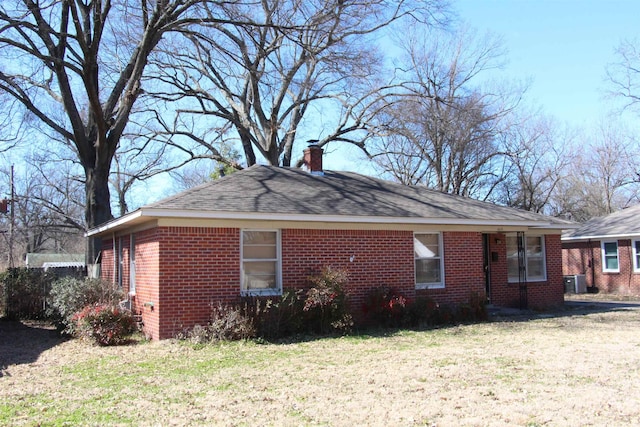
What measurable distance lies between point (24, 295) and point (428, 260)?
11855mm

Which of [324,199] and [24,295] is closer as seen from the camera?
[324,199]

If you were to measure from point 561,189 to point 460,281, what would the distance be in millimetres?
32126

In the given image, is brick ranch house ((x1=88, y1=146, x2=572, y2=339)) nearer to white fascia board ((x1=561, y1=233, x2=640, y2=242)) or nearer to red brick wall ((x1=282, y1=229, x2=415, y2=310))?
red brick wall ((x1=282, y1=229, x2=415, y2=310))

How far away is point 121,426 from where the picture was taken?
583 centimetres

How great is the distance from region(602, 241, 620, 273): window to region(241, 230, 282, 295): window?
17491 millimetres

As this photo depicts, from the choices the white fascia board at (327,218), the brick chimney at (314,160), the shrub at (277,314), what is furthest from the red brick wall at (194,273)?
the brick chimney at (314,160)

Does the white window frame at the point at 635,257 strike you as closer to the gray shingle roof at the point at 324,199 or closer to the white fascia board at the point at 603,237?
the white fascia board at the point at 603,237

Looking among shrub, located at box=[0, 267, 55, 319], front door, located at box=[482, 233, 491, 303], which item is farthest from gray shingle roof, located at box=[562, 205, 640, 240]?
shrub, located at box=[0, 267, 55, 319]

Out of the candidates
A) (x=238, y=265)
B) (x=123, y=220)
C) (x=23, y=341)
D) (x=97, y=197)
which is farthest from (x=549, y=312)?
(x=97, y=197)

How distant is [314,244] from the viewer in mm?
13141

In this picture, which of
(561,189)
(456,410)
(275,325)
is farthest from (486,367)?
(561,189)

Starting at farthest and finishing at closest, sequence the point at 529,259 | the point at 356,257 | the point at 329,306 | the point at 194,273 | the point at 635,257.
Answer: the point at 635,257
the point at 529,259
the point at 356,257
the point at 329,306
the point at 194,273

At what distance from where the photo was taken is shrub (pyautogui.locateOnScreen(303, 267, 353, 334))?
11.9 meters

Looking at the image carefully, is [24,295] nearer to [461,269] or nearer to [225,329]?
[225,329]
